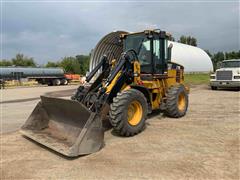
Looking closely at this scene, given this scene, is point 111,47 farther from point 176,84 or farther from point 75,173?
point 75,173

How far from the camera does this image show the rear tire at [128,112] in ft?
19.4

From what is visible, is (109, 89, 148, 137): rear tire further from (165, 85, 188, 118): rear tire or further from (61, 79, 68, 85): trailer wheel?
(61, 79, 68, 85): trailer wheel

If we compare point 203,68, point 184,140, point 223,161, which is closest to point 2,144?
point 184,140

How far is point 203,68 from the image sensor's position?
50250mm

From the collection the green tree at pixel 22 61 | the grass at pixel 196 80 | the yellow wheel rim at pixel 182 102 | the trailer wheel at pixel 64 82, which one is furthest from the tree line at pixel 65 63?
the yellow wheel rim at pixel 182 102

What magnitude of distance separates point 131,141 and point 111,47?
9106mm

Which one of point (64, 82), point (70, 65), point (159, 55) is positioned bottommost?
point (64, 82)

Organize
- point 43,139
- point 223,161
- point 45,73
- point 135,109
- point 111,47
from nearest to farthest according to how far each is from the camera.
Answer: point 223,161, point 43,139, point 135,109, point 111,47, point 45,73

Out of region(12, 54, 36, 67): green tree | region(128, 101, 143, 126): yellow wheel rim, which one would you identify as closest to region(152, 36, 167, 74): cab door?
region(128, 101, 143, 126): yellow wheel rim

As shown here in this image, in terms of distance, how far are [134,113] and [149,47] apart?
2.12 meters

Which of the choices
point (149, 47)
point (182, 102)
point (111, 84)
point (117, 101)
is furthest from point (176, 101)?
point (117, 101)

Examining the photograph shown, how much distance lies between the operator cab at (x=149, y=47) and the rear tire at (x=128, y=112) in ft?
5.14

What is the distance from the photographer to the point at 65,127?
6.11 m

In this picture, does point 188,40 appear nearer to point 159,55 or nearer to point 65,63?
point 65,63
